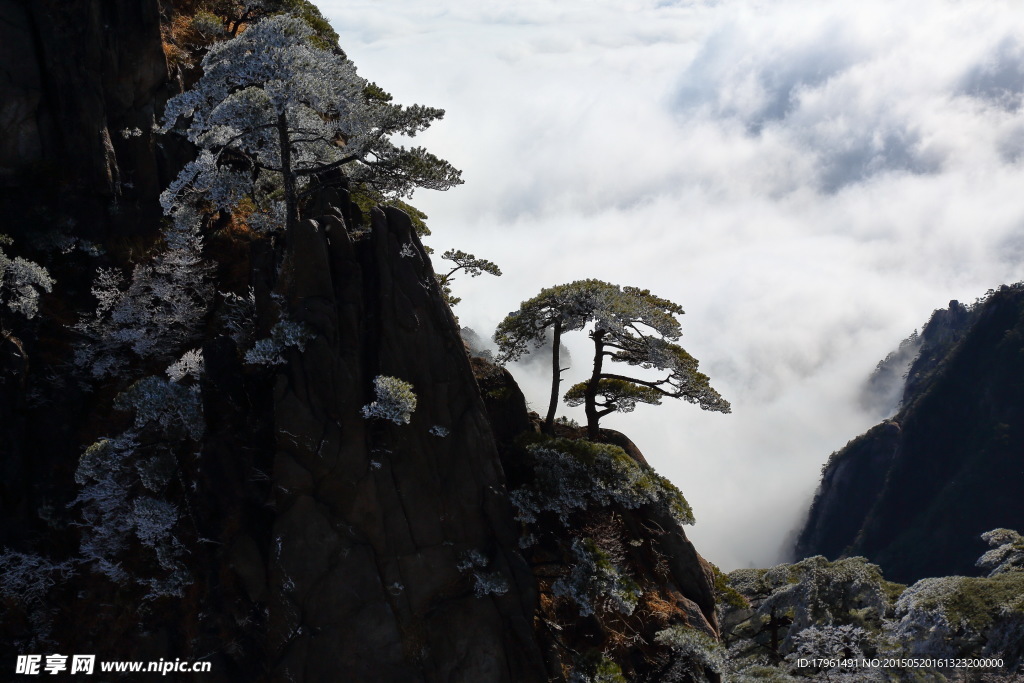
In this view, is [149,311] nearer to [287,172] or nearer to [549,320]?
[287,172]

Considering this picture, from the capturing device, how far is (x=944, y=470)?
168375mm

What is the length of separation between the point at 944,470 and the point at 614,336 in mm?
170382

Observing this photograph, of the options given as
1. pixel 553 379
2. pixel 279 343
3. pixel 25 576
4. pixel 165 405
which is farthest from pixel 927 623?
pixel 25 576

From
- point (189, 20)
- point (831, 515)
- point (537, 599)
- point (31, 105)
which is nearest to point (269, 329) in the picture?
point (537, 599)

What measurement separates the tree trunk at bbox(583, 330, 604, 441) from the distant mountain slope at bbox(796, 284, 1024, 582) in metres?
136

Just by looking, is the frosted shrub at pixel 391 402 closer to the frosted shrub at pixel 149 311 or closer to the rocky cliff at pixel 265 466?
the rocky cliff at pixel 265 466

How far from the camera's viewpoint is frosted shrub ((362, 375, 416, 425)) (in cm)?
2162

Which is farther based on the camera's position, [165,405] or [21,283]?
[21,283]

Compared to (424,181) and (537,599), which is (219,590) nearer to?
(537,599)

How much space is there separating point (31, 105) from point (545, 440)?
2321 cm

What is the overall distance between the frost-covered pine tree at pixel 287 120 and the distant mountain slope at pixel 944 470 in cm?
14845

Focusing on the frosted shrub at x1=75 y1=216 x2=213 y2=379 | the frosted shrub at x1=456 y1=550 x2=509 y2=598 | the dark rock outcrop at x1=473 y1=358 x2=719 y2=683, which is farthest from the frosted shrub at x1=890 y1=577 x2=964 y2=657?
the frosted shrub at x1=75 y1=216 x2=213 y2=379

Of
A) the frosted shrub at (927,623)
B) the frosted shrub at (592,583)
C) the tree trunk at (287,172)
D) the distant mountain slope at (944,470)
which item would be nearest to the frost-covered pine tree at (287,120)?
the tree trunk at (287,172)

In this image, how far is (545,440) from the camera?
26.6 metres
